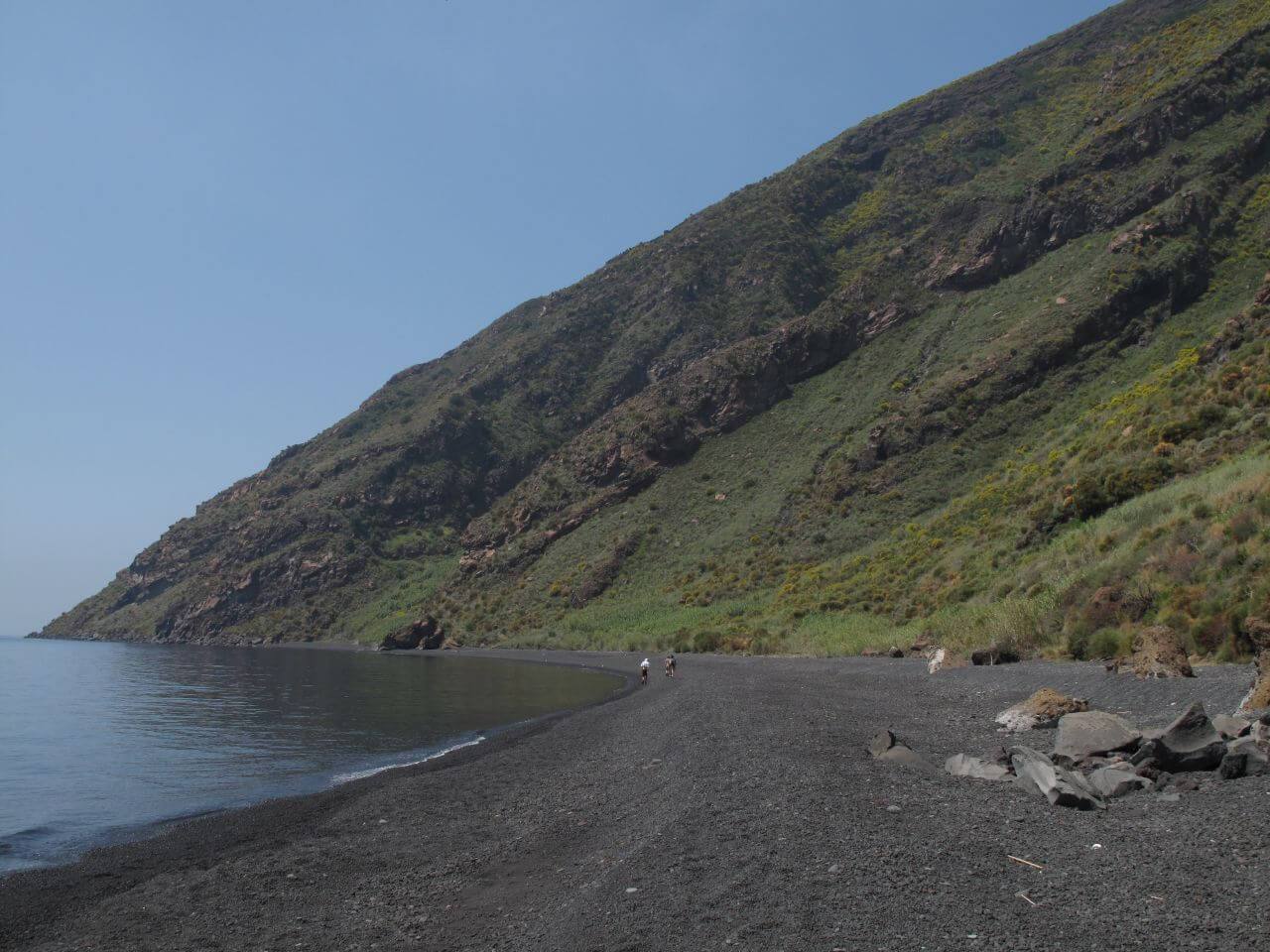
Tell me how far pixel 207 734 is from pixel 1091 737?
24.3 m

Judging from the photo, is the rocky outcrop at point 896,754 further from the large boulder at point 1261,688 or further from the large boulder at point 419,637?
the large boulder at point 419,637

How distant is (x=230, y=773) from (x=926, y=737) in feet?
49.4

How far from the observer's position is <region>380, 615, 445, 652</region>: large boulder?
77.8 m

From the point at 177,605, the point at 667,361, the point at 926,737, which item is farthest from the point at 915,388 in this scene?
the point at 177,605

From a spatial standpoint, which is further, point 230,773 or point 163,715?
point 163,715

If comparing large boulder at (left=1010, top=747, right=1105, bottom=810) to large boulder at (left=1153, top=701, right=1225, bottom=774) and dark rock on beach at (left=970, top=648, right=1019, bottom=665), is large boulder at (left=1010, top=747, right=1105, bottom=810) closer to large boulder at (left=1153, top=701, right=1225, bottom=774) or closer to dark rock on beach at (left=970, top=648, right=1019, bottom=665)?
large boulder at (left=1153, top=701, right=1225, bottom=774)

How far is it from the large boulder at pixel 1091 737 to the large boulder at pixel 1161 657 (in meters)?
4.34

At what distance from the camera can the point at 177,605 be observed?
121500 mm

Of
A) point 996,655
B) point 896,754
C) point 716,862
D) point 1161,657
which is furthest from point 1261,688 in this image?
point 996,655

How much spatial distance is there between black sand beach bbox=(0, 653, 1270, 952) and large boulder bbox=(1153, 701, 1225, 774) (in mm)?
690

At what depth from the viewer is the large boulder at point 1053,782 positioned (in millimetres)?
8156

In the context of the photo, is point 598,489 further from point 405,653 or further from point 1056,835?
point 1056,835

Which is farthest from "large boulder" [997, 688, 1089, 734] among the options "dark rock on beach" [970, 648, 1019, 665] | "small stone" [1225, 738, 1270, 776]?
"dark rock on beach" [970, 648, 1019, 665]

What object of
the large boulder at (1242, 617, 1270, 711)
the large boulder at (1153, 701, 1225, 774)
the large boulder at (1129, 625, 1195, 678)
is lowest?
the large boulder at (1129, 625, 1195, 678)
